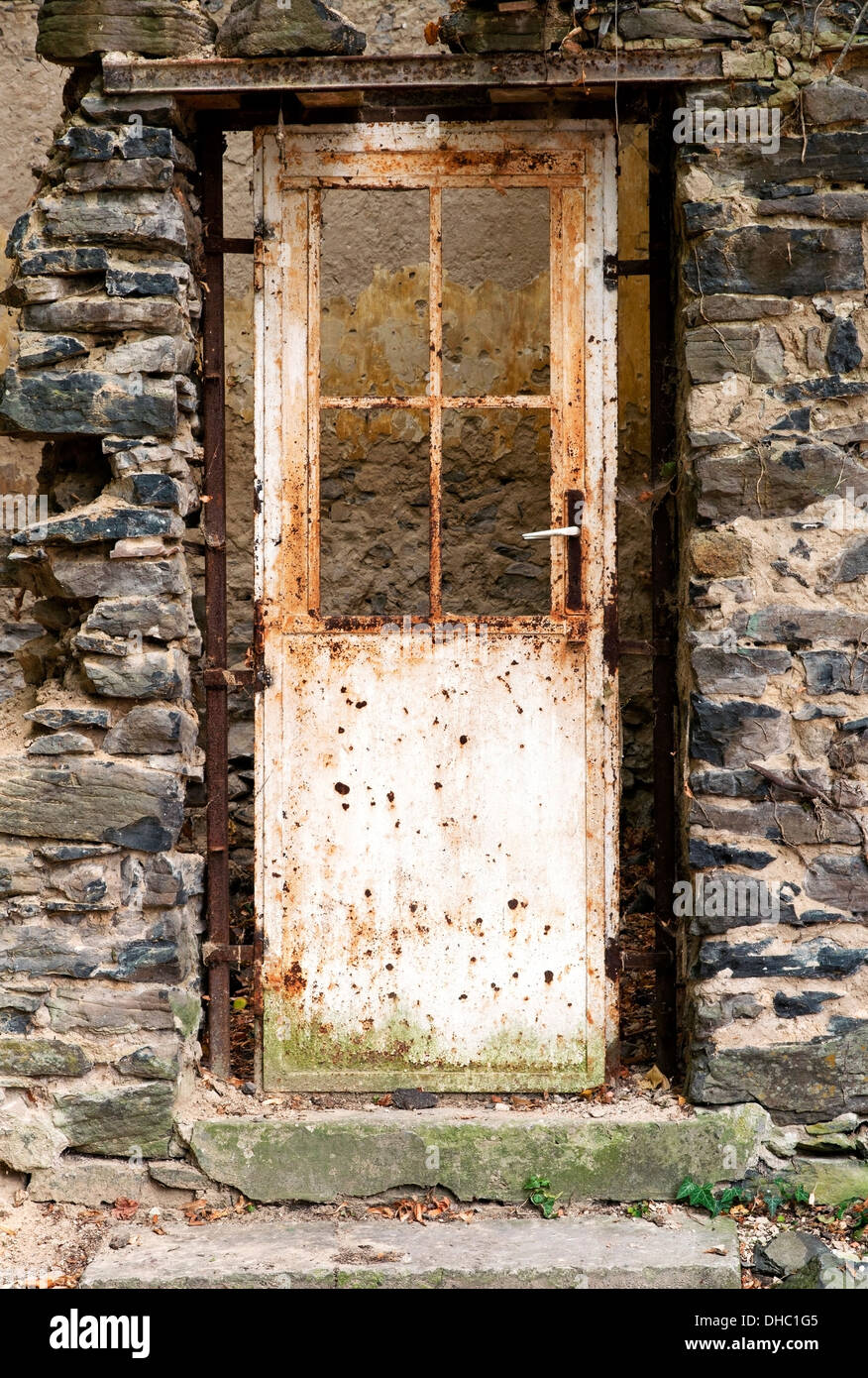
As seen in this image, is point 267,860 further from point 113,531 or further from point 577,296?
point 577,296

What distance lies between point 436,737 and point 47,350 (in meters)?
1.37

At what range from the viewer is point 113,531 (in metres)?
3.04

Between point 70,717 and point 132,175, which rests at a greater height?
point 132,175

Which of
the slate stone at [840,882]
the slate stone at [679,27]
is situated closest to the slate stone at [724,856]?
the slate stone at [840,882]

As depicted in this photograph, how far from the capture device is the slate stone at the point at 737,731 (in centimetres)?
298

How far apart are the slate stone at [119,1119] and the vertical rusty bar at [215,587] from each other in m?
0.27

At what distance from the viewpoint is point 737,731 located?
298cm

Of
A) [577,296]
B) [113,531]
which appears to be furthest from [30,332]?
[577,296]

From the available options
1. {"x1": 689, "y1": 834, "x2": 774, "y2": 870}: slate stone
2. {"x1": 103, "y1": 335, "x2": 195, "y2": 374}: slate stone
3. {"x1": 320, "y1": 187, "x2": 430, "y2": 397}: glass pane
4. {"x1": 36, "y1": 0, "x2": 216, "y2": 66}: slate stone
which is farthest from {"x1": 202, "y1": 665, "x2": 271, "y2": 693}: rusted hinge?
{"x1": 320, "y1": 187, "x2": 430, "y2": 397}: glass pane

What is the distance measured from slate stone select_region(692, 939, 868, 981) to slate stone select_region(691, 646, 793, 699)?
0.62 m

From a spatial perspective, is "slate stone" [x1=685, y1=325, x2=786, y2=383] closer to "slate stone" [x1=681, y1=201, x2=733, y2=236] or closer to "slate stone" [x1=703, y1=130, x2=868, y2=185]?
"slate stone" [x1=703, y1=130, x2=868, y2=185]

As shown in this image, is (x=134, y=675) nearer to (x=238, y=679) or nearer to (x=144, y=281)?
(x=238, y=679)

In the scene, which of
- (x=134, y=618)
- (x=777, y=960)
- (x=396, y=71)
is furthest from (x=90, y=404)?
(x=777, y=960)
